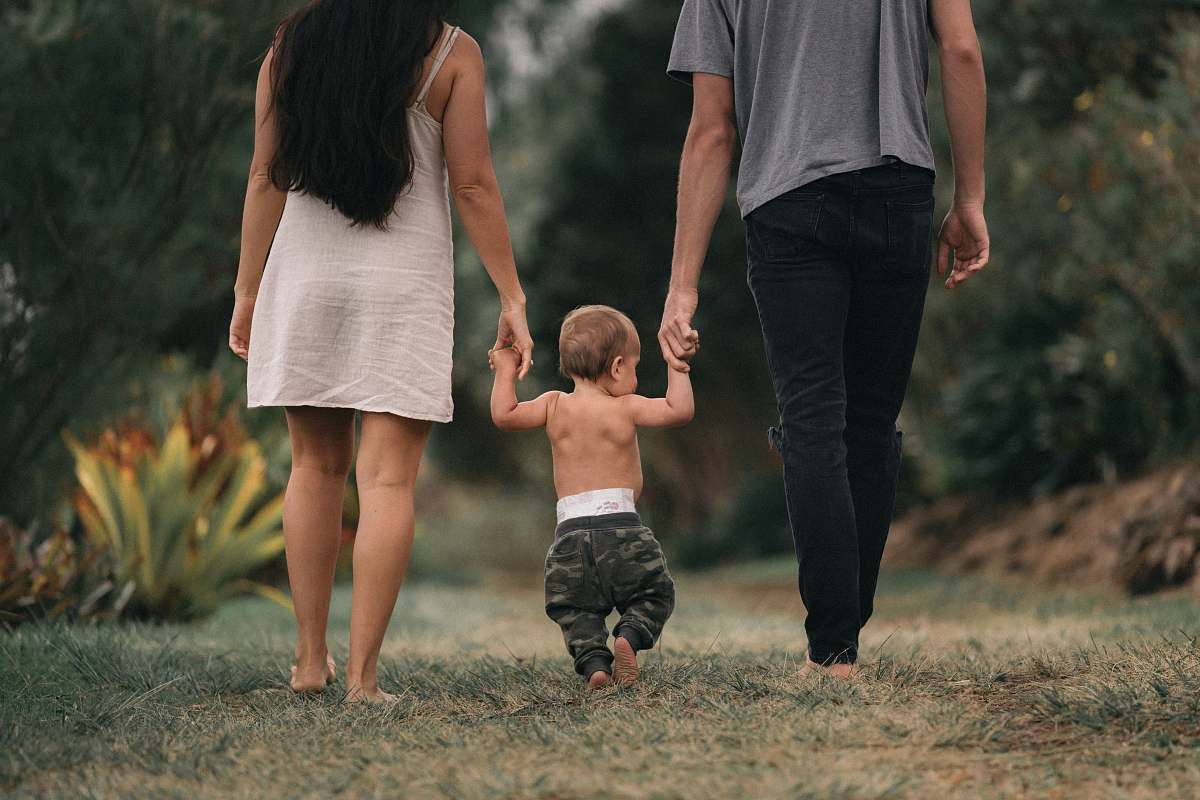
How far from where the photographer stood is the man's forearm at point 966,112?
11.4 ft

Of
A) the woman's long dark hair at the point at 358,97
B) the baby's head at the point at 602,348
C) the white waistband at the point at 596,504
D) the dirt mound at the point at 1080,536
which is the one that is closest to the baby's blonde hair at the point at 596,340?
the baby's head at the point at 602,348

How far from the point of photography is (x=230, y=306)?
9430 mm

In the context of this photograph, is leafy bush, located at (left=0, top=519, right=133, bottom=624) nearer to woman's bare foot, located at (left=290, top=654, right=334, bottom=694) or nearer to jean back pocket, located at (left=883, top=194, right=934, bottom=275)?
woman's bare foot, located at (left=290, top=654, right=334, bottom=694)

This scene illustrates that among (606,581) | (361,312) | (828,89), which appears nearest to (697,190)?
(828,89)

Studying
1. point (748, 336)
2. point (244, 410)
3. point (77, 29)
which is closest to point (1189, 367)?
point (244, 410)

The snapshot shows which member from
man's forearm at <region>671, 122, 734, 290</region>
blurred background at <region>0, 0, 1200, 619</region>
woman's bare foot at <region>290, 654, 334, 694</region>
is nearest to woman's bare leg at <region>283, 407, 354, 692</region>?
woman's bare foot at <region>290, 654, 334, 694</region>

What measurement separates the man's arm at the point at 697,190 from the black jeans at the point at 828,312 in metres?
0.18

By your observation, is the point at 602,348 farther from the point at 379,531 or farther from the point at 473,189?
the point at 379,531

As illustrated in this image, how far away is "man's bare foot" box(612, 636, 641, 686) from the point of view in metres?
3.40

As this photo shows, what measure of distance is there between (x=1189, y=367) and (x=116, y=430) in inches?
239

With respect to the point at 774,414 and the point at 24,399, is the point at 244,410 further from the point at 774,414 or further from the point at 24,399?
the point at 774,414

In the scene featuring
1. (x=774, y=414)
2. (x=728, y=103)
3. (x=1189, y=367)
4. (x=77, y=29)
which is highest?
(x=77, y=29)

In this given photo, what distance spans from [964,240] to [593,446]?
Answer: 46.6 inches

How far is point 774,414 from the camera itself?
56.9 feet
